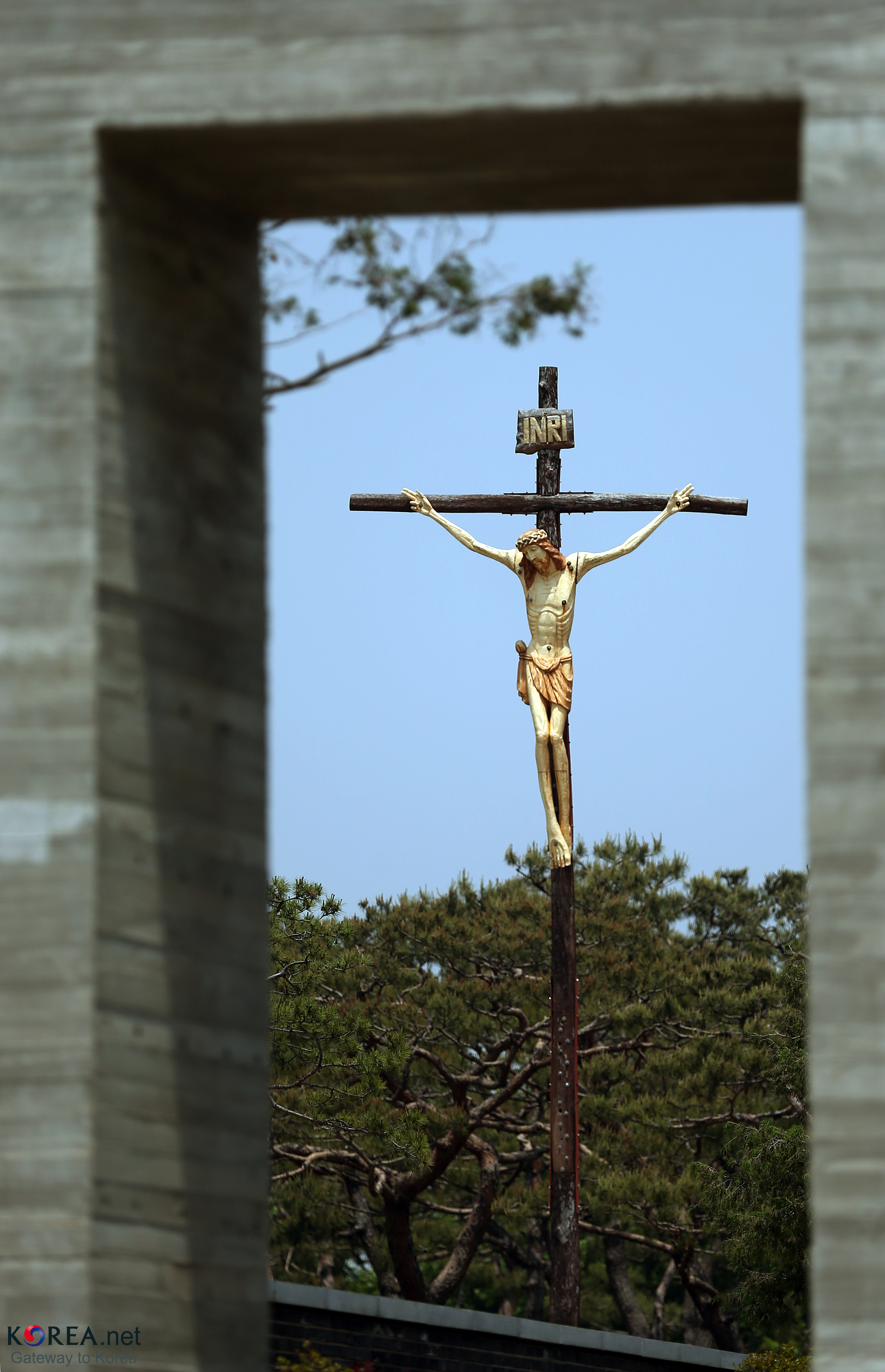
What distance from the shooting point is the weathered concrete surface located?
4.03 meters

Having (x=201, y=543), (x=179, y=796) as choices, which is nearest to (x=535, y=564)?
(x=201, y=543)

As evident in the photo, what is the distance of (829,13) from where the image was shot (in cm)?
416

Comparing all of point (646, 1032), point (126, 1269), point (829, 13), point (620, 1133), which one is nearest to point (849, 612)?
point (829, 13)

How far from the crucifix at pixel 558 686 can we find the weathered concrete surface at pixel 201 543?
8933mm

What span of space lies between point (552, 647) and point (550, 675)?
215mm

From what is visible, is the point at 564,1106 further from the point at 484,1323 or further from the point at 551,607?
the point at 551,607

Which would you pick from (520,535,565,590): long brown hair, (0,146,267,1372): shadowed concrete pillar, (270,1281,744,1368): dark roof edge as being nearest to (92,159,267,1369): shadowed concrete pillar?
(0,146,267,1372): shadowed concrete pillar

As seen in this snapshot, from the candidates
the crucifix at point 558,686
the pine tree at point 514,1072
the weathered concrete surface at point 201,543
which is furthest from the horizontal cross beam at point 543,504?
the weathered concrete surface at point 201,543

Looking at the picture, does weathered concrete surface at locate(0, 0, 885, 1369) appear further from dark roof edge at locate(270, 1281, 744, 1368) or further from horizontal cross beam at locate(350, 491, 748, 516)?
horizontal cross beam at locate(350, 491, 748, 516)

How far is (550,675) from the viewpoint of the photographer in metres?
13.8

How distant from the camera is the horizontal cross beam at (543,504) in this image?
558 inches

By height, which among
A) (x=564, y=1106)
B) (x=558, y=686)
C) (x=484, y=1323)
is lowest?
(x=484, y=1323)
